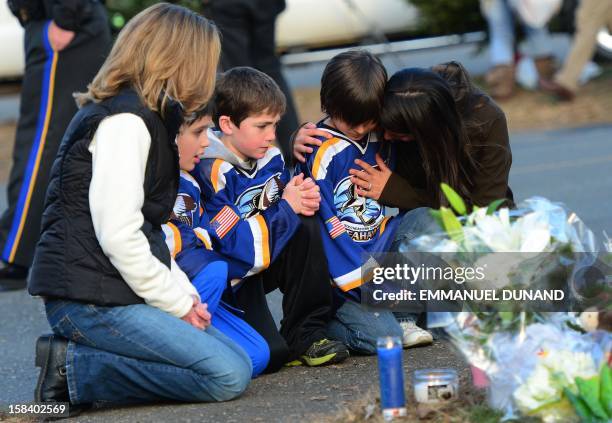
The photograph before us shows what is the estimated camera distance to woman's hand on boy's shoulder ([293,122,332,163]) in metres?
4.67

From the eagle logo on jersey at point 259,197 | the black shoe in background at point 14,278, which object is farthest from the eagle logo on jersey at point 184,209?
the black shoe in background at point 14,278

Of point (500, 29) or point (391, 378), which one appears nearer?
point (391, 378)

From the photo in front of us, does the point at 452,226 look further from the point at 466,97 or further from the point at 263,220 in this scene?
the point at 466,97

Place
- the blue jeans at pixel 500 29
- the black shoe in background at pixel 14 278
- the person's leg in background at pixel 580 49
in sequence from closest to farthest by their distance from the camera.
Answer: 1. the black shoe in background at pixel 14 278
2. the person's leg in background at pixel 580 49
3. the blue jeans at pixel 500 29

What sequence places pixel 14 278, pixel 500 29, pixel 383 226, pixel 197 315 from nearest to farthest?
pixel 197 315 < pixel 383 226 < pixel 14 278 < pixel 500 29

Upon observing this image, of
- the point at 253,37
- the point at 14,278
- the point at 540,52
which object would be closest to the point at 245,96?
the point at 14,278

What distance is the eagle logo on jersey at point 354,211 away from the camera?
469 cm

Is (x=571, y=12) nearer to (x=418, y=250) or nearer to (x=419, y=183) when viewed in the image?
(x=419, y=183)

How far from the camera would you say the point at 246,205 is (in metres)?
4.58

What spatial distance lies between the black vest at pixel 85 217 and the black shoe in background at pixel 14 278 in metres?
2.70

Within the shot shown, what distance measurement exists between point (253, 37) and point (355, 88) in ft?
15.4

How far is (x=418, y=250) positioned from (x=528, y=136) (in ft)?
27.5

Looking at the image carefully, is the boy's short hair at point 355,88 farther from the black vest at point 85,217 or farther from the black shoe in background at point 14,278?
the black shoe in background at point 14,278

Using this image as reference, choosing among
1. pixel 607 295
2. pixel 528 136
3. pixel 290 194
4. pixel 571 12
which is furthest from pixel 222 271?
pixel 571 12
